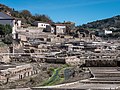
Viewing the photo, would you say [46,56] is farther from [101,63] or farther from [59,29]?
[59,29]

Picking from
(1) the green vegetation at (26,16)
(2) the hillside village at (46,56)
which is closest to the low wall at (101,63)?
(2) the hillside village at (46,56)

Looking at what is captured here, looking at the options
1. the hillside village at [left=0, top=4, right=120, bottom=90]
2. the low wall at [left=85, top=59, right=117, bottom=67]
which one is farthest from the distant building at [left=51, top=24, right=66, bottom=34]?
the low wall at [left=85, top=59, right=117, bottom=67]

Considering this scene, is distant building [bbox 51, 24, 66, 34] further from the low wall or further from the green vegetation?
the low wall

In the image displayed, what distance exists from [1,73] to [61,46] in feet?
97.0

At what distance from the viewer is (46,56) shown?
4556cm

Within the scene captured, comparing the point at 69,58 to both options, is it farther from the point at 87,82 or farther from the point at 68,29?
the point at 68,29

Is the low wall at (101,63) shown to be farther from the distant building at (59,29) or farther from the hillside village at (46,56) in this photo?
the distant building at (59,29)

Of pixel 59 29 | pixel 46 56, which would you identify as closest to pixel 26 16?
pixel 59 29

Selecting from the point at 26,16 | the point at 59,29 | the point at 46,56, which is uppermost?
the point at 26,16

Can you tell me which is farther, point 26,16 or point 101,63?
point 26,16

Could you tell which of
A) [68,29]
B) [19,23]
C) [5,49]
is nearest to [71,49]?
[5,49]

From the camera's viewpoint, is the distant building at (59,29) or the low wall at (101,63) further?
the distant building at (59,29)

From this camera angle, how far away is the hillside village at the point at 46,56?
28209 millimetres

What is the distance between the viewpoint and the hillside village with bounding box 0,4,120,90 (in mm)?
28209
